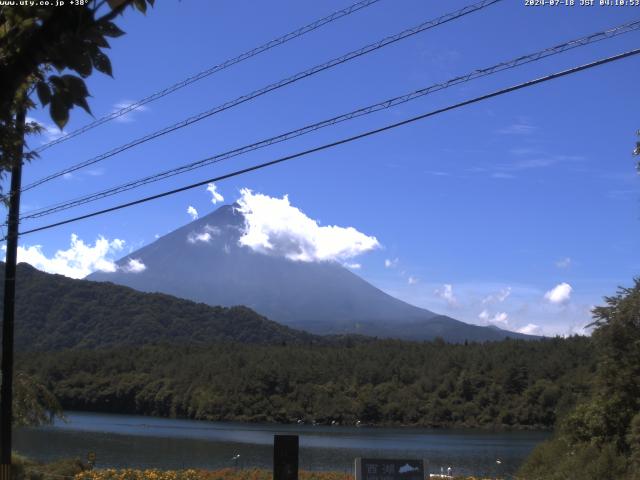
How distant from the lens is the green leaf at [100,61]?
114 inches

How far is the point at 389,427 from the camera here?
83500 mm

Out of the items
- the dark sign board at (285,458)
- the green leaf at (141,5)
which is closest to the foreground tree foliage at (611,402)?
the dark sign board at (285,458)

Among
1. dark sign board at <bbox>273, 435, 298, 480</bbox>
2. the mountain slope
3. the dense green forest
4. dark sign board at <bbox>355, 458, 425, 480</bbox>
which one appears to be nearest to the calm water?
dark sign board at <bbox>355, 458, 425, 480</bbox>

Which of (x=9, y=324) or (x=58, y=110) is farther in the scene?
(x=9, y=324)

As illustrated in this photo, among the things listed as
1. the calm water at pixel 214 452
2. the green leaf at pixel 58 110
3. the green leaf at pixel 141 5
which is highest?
the green leaf at pixel 141 5

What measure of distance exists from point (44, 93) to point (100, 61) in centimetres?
24

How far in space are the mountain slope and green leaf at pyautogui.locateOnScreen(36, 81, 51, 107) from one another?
457 feet

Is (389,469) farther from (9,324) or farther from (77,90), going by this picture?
(9,324)

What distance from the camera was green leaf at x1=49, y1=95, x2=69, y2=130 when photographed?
9.35 feet

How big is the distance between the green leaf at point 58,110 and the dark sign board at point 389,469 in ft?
21.9

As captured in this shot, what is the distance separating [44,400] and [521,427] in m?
67.4

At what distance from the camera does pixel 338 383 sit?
95.0 metres

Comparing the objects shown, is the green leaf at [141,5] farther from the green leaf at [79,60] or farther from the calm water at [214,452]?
the calm water at [214,452]

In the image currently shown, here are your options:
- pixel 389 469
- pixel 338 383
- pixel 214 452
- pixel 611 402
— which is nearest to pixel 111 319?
pixel 338 383
